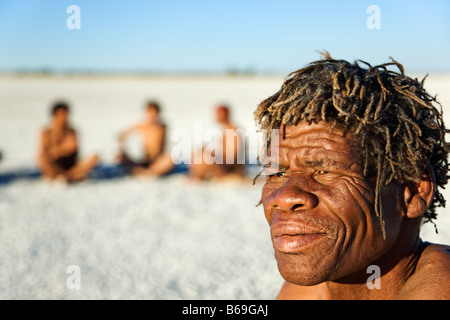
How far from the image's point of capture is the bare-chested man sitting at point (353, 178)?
86.7 inches

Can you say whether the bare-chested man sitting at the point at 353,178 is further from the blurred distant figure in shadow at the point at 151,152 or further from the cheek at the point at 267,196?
the blurred distant figure in shadow at the point at 151,152

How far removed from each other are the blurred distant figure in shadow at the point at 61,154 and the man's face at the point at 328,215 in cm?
719

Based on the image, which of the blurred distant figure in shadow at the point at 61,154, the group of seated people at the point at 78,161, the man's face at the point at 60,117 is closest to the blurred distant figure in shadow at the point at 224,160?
the group of seated people at the point at 78,161

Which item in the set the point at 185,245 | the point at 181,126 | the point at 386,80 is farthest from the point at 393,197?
the point at 181,126

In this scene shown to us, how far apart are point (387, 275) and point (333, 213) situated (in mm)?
464

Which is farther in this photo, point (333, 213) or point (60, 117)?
point (60, 117)

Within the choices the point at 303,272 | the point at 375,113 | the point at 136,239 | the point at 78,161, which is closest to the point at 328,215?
the point at 303,272

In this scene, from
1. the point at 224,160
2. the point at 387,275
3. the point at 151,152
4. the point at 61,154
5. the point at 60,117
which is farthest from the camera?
the point at 151,152

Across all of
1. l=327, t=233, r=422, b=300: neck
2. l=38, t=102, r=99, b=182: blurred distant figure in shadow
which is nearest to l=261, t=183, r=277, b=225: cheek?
l=327, t=233, r=422, b=300: neck

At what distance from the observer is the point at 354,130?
222cm

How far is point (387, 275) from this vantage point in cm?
242

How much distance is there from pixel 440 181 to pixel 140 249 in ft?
12.6

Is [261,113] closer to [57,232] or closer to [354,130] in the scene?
[354,130]

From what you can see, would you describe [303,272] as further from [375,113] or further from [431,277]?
[375,113]
